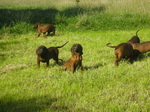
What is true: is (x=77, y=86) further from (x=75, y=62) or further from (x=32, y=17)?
(x=32, y=17)

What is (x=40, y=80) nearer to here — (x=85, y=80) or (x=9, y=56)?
(x=85, y=80)

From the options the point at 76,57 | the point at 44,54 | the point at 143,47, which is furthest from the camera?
the point at 143,47

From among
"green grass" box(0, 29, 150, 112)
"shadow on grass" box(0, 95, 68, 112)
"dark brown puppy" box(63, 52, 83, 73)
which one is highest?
"dark brown puppy" box(63, 52, 83, 73)

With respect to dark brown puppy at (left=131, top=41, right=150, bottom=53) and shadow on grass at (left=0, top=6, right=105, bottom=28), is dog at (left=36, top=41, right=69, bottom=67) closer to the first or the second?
dark brown puppy at (left=131, top=41, right=150, bottom=53)

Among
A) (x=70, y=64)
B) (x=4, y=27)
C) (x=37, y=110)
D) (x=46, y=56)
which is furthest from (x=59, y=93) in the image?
(x=4, y=27)

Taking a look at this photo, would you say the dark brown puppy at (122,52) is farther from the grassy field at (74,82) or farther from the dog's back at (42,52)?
the dog's back at (42,52)

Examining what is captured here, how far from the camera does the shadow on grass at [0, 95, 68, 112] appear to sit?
3.37m

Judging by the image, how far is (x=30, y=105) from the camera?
3.50 m

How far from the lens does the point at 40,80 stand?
4.66 meters

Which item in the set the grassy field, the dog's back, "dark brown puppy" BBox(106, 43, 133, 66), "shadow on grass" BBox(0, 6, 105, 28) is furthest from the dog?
"shadow on grass" BBox(0, 6, 105, 28)

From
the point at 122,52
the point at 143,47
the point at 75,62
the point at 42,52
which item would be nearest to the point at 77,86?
the point at 75,62

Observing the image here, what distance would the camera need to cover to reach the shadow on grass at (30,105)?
133 inches

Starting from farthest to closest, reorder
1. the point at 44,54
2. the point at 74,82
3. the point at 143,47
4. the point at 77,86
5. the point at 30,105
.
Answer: the point at 143,47 → the point at 44,54 → the point at 74,82 → the point at 77,86 → the point at 30,105

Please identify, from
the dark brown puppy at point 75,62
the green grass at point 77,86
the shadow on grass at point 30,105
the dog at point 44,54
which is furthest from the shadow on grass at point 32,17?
the shadow on grass at point 30,105
